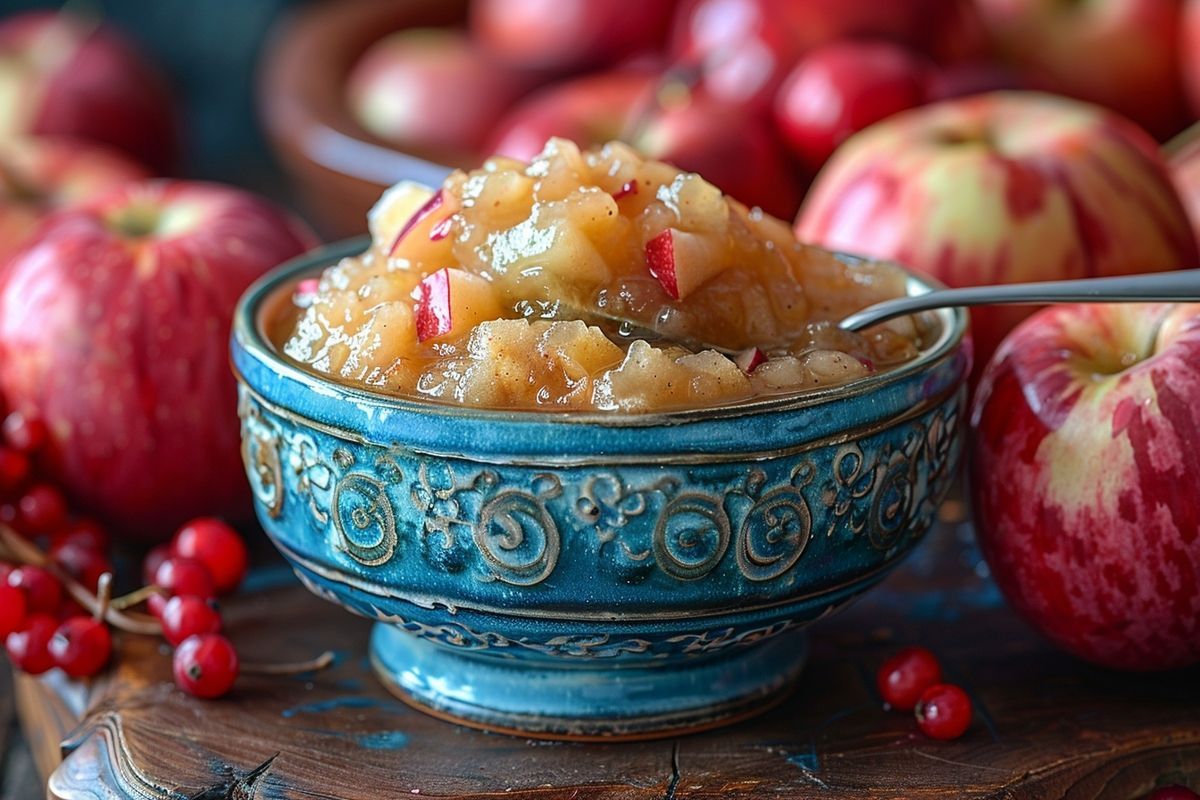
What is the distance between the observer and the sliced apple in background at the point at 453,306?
3.92 feet

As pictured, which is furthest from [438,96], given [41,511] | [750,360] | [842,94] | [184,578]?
[750,360]

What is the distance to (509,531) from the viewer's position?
1.14 meters

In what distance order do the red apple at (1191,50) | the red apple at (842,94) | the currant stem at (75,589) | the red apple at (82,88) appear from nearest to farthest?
the currant stem at (75,589)
the red apple at (842,94)
the red apple at (1191,50)
the red apple at (82,88)

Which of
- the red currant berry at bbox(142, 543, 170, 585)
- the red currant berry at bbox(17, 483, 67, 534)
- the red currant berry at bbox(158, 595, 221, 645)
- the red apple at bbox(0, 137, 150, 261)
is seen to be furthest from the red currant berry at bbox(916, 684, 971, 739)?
the red apple at bbox(0, 137, 150, 261)

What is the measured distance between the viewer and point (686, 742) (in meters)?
1.27

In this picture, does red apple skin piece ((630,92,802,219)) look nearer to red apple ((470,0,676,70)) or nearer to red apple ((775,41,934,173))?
red apple ((775,41,934,173))

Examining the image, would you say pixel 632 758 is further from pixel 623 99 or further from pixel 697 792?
pixel 623 99

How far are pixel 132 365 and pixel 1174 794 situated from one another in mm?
1124

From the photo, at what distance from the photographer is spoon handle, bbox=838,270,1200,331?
125 cm

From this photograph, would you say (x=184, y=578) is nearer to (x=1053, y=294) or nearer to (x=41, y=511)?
(x=41, y=511)

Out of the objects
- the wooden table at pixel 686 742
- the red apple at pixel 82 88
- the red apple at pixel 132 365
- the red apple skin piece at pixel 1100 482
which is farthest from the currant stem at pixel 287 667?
the red apple at pixel 82 88

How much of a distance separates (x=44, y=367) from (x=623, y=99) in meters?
1.01

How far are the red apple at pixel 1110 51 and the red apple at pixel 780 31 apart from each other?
8.4 inches

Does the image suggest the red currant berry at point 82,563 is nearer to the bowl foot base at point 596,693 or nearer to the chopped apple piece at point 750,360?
the bowl foot base at point 596,693
